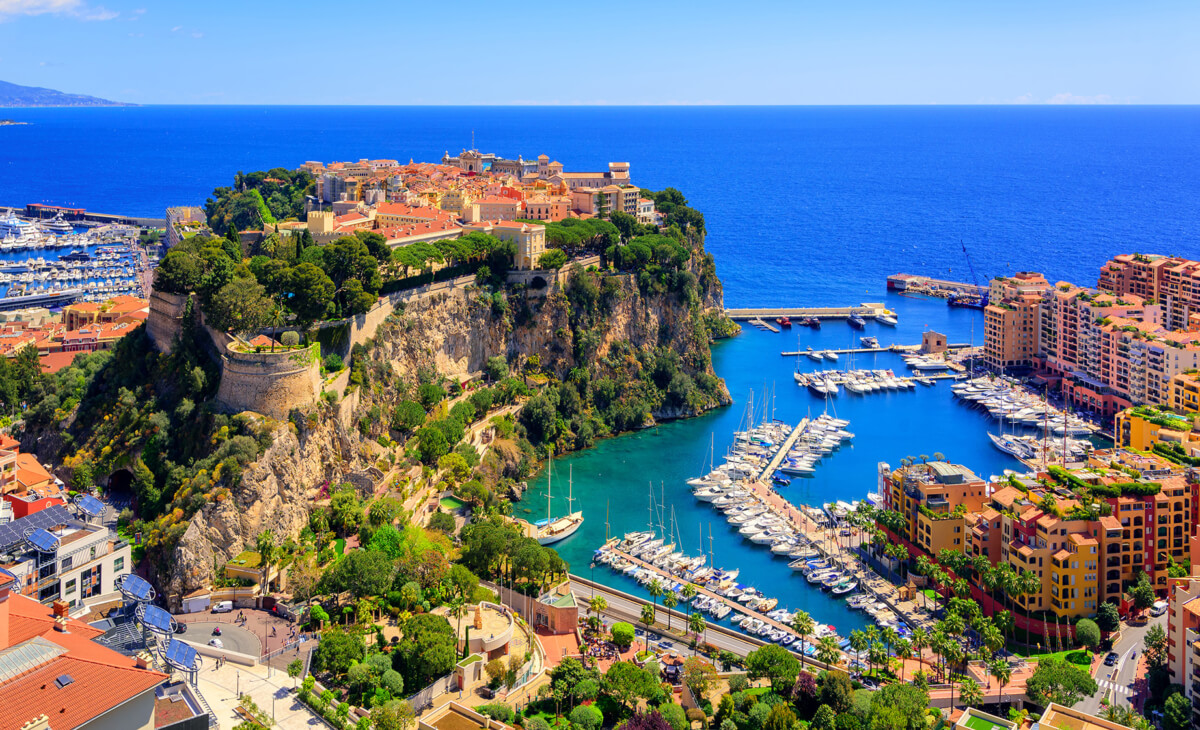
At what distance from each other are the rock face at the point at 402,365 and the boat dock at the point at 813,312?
9.98 meters

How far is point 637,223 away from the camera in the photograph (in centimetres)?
7106

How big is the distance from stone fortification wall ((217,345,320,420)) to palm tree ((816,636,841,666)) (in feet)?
68.9

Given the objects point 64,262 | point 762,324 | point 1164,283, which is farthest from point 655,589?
point 64,262

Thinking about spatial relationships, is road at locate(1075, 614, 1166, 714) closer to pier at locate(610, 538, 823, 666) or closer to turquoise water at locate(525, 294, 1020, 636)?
turquoise water at locate(525, 294, 1020, 636)

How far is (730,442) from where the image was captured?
58062mm

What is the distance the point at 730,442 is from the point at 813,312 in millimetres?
32379

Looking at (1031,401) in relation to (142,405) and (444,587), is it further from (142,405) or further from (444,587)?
(142,405)

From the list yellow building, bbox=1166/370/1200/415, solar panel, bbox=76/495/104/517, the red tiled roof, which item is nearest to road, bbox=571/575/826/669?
solar panel, bbox=76/495/104/517

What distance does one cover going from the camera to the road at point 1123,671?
3291 cm

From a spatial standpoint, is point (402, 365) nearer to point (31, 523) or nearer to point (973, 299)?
point (31, 523)

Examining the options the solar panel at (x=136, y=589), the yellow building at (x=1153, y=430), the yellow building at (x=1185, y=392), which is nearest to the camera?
the solar panel at (x=136, y=589)

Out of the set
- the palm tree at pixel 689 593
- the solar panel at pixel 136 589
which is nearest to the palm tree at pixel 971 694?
the palm tree at pixel 689 593

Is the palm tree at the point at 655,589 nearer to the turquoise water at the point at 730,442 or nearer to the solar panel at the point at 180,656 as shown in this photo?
the turquoise water at the point at 730,442

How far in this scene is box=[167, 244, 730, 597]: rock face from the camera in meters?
38.0
